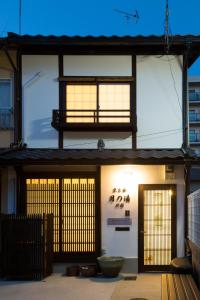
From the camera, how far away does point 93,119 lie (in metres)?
13.5

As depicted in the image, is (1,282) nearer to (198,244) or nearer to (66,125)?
(66,125)

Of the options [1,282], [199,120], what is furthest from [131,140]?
[199,120]

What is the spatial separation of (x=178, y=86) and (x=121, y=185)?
3.21 meters

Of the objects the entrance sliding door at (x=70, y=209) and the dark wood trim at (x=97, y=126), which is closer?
the entrance sliding door at (x=70, y=209)

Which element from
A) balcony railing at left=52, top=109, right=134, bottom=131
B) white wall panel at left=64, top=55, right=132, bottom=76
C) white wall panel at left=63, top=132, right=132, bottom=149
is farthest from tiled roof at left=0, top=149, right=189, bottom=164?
white wall panel at left=64, top=55, right=132, bottom=76

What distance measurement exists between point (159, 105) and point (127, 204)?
2.89 meters

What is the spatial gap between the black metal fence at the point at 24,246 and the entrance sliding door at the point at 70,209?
44.8 inches

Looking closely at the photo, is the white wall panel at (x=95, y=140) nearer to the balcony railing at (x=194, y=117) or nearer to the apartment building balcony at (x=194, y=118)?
the apartment building balcony at (x=194, y=118)

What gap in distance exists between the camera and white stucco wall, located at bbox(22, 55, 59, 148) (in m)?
13.6

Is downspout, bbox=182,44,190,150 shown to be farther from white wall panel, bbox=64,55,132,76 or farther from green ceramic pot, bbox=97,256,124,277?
green ceramic pot, bbox=97,256,124,277

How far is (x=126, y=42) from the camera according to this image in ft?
43.5

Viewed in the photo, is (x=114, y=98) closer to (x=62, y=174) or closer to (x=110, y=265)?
(x=62, y=174)

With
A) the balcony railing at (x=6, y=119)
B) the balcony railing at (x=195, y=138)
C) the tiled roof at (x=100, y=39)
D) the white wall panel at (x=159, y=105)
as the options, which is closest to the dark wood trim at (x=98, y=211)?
the white wall panel at (x=159, y=105)

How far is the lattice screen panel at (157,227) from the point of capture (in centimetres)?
1287
